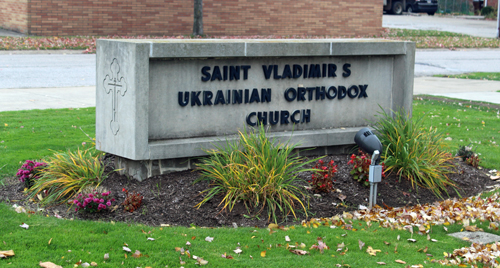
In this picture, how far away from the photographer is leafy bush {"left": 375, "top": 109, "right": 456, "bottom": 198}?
674 centimetres

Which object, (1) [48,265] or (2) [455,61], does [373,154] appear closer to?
(1) [48,265]

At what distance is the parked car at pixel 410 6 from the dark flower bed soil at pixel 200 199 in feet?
131

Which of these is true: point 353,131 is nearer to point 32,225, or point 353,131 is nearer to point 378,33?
point 32,225

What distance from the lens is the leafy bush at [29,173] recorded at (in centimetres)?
620

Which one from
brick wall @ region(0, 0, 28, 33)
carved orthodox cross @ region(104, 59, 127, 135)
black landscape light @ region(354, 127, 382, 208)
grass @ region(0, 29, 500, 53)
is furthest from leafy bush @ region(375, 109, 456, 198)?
brick wall @ region(0, 0, 28, 33)

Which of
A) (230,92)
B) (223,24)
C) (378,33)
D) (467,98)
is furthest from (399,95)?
(378,33)

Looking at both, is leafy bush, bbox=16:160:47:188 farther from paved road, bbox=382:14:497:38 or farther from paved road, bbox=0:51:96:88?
paved road, bbox=382:14:497:38

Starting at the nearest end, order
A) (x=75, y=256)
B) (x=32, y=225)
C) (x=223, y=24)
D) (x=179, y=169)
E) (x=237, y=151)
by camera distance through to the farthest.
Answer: (x=75, y=256), (x=32, y=225), (x=237, y=151), (x=179, y=169), (x=223, y=24)

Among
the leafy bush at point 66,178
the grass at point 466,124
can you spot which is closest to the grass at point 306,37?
the grass at point 466,124

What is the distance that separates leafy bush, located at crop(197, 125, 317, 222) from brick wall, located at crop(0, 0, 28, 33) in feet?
59.8

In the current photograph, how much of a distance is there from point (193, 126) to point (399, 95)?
2953mm

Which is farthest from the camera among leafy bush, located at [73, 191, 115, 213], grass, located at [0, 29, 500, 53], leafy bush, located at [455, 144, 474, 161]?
grass, located at [0, 29, 500, 53]

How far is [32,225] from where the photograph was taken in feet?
16.4

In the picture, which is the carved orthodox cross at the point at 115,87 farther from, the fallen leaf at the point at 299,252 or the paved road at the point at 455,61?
the paved road at the point at 455,61
